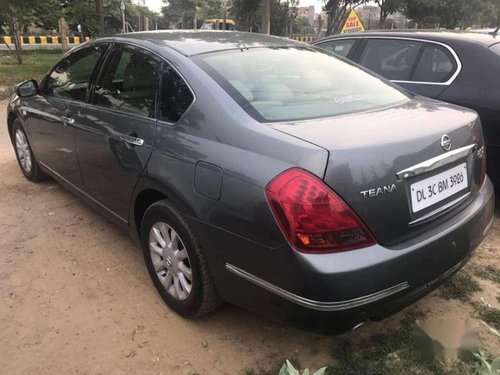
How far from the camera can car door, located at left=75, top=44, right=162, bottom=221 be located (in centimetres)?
288

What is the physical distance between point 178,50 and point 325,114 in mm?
987

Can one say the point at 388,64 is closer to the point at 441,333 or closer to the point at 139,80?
the point at 139,80

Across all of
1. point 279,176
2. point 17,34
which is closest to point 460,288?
point 279,176

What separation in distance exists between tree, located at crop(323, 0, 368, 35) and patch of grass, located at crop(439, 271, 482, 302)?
2375cm

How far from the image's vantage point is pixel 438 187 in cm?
232

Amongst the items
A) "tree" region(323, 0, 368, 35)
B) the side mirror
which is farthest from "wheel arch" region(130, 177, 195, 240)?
"tree" region(323, 0, 368, 35)

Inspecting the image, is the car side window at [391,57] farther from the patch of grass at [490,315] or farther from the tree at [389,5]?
the tree at [389,5]

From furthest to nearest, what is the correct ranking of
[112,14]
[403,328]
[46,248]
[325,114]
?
[112,14] < [46,248] < [403,328] < [325,114]

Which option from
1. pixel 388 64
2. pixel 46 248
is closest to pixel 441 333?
pixel 46 248

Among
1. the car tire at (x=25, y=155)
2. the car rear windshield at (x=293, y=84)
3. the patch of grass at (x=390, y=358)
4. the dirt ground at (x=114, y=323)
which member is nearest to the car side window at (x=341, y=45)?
the car rear windshield at (x=293, y=84)

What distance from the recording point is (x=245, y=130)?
7.45ft

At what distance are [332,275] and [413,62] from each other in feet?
10.8

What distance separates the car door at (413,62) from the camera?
4.34 meters

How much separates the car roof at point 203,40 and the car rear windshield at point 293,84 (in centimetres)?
9
